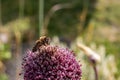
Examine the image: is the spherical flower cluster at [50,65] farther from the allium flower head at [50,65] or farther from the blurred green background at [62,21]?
the blurred green background at [62,21]

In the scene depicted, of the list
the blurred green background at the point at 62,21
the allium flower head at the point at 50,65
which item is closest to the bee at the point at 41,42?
the allium flower head at the point at 50,65

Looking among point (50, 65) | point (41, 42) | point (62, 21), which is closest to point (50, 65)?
point (50, 65)

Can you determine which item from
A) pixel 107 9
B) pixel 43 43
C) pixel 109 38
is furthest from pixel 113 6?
pixel 43 43

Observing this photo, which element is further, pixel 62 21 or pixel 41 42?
pixel 62 21

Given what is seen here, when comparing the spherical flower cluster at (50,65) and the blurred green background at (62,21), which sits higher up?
the blurred green background at (62,21)

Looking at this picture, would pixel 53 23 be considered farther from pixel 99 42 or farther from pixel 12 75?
pixel 12 75

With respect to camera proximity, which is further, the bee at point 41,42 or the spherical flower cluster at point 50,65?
the bee at point 41,42

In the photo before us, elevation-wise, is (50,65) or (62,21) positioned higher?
(62,21)

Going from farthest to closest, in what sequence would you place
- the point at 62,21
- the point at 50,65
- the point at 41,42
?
1. the point at 62,21
2. the point at 41,42
3. the point at 50,65

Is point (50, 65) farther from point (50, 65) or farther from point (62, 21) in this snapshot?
point (62, 21)
